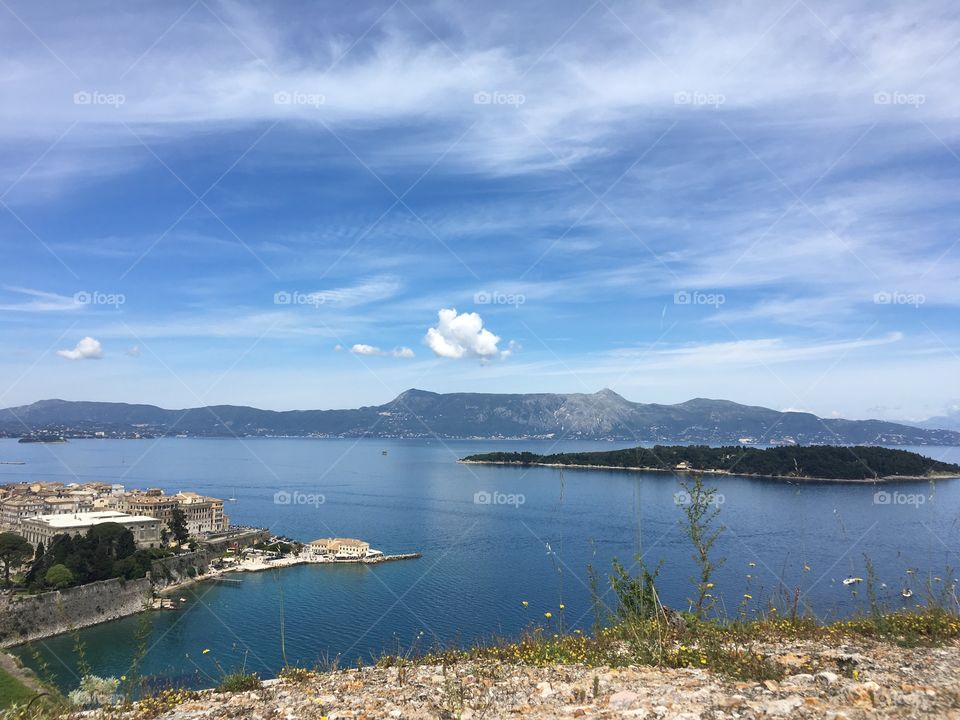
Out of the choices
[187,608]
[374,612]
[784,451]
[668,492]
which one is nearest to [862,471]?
[784,451]

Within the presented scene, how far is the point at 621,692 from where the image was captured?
4148 mm

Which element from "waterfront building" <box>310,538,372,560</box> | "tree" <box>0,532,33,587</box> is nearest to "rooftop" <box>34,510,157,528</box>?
"tree" <box>0,532,33,587</box>

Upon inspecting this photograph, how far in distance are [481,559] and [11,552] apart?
29.8m

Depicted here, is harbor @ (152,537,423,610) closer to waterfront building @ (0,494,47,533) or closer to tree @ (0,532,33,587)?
tree @ (0,532,33,587)

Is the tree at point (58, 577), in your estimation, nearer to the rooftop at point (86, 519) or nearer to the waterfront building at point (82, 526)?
the waterfront building at point (82, 526)

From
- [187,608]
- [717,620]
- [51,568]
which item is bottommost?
[187,608]

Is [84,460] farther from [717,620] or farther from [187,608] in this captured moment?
[717,620]

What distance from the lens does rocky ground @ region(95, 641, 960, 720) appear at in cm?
372

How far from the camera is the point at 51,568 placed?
3156cm

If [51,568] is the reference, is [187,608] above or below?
below

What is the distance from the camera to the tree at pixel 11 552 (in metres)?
35.2

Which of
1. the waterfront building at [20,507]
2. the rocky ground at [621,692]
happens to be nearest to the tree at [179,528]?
the waterfront building at [20,507]

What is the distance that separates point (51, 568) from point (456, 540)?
1138 inches

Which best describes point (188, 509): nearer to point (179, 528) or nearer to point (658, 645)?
point (179, 528)
